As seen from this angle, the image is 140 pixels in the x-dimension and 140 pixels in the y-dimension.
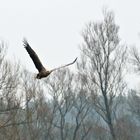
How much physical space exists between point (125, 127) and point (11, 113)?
28054 millimetres

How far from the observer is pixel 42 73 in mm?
9461

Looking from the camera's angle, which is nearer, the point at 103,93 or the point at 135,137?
the point at 103,93

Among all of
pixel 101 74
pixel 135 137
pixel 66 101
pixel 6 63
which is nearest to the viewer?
pixel 6 63

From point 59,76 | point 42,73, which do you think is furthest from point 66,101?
point 42,73

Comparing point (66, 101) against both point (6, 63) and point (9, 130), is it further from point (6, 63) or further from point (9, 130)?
point (9, 130)

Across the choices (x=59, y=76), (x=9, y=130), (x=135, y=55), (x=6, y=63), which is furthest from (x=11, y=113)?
(x=135, y=55)

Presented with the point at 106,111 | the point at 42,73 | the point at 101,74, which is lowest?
the point at 42,73

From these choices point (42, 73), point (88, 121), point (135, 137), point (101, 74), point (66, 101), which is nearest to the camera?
point (42, 73)

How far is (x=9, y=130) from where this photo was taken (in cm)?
2427

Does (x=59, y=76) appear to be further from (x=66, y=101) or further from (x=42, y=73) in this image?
(x=42, y=73)

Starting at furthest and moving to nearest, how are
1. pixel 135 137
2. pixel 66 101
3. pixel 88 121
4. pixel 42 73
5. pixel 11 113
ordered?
pixel 135 137
pixel 88 121
pixel 66 101
pixel 11 113
pixel 42 73

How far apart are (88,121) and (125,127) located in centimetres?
429

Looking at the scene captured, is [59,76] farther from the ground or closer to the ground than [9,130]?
farther from the ground

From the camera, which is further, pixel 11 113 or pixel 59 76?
pixel 59 76
